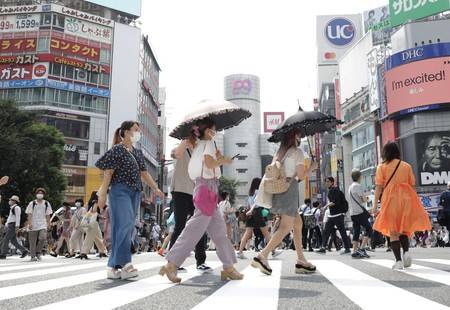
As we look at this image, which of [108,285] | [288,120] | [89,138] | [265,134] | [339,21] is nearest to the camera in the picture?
[108,285]

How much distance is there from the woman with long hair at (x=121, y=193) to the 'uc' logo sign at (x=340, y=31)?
228 feet

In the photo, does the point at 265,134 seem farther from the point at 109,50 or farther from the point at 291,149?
the point at 291,149

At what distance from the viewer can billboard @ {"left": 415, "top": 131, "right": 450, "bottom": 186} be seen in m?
36.0

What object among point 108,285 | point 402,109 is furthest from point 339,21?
point 108,285

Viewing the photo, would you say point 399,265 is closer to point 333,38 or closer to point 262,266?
point 262,266

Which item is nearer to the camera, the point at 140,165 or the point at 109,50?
the point at 140,165

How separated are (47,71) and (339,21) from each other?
4614 cm

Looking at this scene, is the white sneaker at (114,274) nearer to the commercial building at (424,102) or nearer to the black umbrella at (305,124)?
the black umbrella at (305,124)

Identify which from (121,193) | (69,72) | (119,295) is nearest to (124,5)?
(69,72)

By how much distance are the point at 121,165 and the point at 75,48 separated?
40513mm

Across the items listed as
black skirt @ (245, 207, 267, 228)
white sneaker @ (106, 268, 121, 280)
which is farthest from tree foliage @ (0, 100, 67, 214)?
white sneaker @ (106, 268, 121, 280)

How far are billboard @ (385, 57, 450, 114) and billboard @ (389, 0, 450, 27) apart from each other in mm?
5364

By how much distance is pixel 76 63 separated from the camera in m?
41.4

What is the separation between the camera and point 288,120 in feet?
17.1
